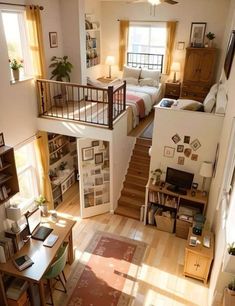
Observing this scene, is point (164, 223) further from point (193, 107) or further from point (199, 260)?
point (193, 107)

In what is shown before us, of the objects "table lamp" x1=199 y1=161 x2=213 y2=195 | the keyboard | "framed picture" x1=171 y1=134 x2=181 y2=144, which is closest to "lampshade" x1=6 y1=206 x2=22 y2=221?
the keyboard

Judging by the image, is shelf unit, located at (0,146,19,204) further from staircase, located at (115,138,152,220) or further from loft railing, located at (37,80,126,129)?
staircase, located at (115,138,152,220)

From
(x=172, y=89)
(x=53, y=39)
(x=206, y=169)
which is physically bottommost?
(x=206, y=169)

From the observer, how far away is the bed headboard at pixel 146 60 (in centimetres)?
846

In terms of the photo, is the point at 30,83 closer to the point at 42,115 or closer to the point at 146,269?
the point at 42,115

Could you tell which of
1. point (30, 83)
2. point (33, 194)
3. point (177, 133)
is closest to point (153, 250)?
point (177, 133)

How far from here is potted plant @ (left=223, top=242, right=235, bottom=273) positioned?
293cm

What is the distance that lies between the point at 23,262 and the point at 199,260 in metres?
2.59

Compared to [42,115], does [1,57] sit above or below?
above

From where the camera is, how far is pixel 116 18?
8336mm

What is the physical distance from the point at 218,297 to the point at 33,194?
4.05 m

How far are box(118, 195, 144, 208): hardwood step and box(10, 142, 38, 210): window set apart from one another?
187 centimetres

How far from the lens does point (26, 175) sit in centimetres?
567

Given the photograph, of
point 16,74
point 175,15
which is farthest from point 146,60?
point 16,74
